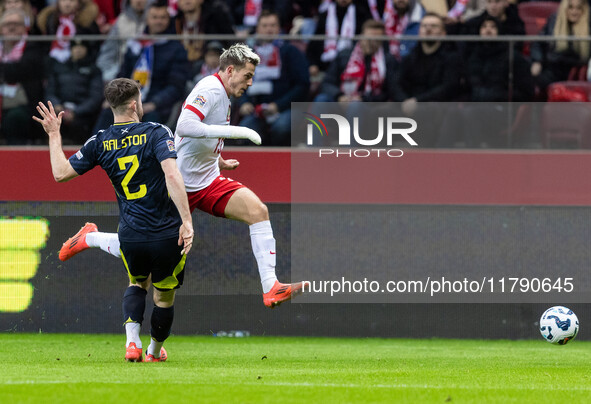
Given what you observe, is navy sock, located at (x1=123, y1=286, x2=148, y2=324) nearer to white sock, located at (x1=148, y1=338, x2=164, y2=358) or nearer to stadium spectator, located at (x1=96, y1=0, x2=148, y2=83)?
white sock, located at (x1=148, y1=338, x2=164, y2=358)

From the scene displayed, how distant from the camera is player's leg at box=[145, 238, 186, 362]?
866 cm

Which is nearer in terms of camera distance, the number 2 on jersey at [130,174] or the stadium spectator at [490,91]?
the number 2 on jersey at [130,174]

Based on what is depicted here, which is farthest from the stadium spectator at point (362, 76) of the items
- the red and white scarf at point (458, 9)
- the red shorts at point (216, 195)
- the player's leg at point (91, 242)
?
the player's leg at point (91, 242)

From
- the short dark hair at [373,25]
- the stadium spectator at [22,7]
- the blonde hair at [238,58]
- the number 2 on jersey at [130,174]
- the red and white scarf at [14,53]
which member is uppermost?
the stadium spectator at [22,7]

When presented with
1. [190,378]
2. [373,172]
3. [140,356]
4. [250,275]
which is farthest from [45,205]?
[190,378]

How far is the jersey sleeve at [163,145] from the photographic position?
8.35 meters

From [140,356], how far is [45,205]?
4798 mm

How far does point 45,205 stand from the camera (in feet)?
43.2

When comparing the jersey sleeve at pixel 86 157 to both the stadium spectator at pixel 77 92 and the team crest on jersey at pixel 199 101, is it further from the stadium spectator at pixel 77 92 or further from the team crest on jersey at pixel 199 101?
the stadium spectator at pixel 77 92

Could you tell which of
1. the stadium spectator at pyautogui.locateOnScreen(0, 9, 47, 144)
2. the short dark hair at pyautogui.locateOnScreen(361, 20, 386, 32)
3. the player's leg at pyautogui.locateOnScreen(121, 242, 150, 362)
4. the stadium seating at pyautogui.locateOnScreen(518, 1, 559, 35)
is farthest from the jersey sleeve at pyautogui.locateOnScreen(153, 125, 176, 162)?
the stadium seating at pyautogui.locateOnScreen(518, 1, 559, 35)

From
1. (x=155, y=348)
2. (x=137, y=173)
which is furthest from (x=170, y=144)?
(x=155, y=348)

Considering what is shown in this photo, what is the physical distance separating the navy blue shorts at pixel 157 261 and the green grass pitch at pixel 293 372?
0.69 metres

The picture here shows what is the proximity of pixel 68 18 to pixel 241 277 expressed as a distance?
4402 millimetres

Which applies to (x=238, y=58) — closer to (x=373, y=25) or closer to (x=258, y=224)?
(x=258, y=224)
